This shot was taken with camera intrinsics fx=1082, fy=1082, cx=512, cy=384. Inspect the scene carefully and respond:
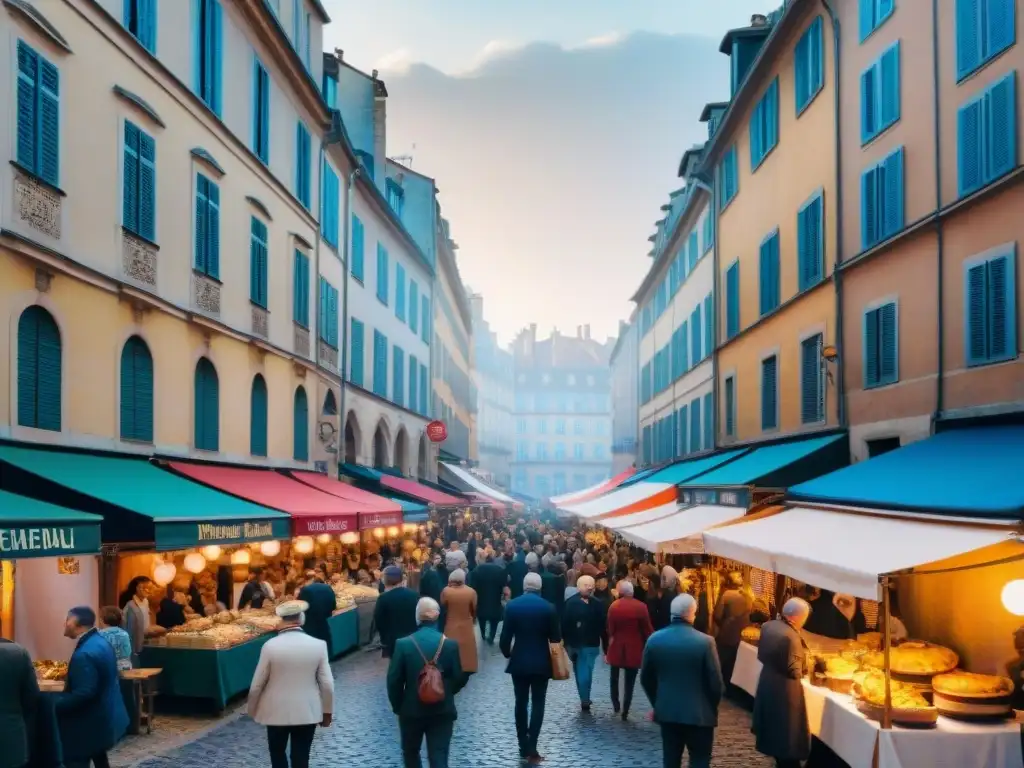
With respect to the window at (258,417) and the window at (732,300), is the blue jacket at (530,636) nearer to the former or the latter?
the window at (258,417)

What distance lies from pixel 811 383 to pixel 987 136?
6.81 metres

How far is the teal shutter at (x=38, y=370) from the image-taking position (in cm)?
1229

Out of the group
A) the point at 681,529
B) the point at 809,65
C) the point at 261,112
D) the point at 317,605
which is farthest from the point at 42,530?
the point at 809,65

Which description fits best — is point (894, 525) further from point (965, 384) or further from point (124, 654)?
point (124, 654)

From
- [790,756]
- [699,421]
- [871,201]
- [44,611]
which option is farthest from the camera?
[699,421]

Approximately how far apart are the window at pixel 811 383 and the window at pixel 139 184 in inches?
420

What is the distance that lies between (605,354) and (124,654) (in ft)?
350

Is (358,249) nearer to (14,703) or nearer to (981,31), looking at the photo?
(981,31)

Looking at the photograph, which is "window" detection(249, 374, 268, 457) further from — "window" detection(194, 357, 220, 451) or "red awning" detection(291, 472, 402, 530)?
"window" detection(194, 357, 220, 451)

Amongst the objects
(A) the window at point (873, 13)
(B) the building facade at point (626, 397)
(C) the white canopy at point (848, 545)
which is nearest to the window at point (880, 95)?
(A) the window at point (873, 13)

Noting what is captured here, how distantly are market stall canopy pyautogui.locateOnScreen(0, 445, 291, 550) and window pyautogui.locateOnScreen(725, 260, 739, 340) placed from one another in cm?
1294

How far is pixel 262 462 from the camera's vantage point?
21062 mm

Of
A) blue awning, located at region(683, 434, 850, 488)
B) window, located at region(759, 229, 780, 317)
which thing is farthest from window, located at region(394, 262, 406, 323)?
blue awning, located at region(683, 434, 850, 488)

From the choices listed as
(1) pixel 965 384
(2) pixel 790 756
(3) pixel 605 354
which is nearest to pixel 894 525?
(2) pixel 790 756
